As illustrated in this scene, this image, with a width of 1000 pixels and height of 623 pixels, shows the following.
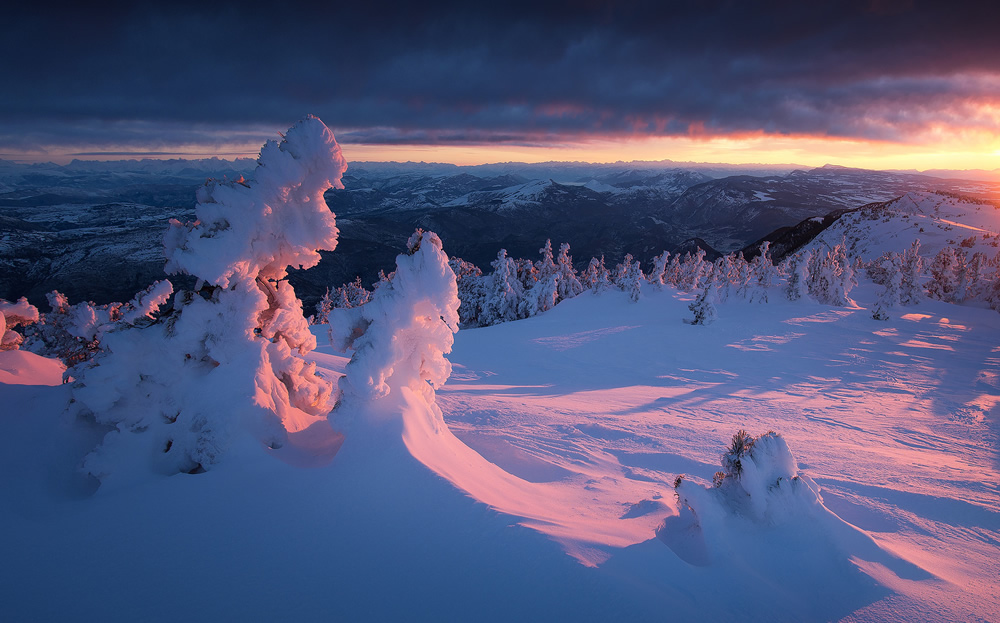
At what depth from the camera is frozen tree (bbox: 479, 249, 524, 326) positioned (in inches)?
1726

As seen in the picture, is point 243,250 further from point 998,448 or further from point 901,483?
point 998,448

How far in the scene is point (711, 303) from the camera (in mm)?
23188

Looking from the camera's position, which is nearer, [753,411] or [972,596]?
[972,596]

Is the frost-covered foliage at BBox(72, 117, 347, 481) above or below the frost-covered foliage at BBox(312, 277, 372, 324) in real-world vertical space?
above

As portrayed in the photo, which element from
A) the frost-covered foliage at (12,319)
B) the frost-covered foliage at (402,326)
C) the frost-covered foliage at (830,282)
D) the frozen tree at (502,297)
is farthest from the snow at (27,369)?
the frozen tree at (502,297)

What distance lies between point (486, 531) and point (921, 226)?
95.6m

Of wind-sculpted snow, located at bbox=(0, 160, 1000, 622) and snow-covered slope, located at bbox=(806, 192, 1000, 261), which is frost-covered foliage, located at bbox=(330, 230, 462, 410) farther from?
snow-covered slope, located at bbox=(806, 192, 1000, 261)

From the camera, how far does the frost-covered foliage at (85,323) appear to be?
668cm

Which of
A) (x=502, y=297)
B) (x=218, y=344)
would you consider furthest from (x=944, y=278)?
(x=218, y=344)

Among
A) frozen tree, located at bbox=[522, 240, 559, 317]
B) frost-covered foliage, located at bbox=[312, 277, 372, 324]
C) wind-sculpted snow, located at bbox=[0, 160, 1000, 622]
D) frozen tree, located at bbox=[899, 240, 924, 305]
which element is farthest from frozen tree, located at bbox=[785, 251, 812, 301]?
frost-covered foliage, located at bbox=[312, 277, 372, 324]

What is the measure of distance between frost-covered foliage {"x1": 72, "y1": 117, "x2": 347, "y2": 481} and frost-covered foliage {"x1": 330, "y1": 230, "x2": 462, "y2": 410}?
1.08 metres

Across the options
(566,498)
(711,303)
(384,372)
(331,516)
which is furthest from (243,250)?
(711,303)

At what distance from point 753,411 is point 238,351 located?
1194 cm

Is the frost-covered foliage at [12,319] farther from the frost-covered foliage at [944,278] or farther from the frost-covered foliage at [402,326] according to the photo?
the frost-covered foliage at [944,278]
